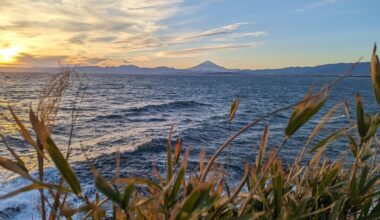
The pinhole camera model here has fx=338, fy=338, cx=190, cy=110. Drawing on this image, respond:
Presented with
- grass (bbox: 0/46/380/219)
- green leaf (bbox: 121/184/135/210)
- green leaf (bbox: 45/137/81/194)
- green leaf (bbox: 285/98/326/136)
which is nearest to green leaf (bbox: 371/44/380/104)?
grass (bbox: 0/46/380/219)

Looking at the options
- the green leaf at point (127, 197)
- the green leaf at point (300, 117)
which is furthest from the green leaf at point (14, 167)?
the green leaf at point (300, 117)

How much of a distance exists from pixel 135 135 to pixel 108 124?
4395 mm

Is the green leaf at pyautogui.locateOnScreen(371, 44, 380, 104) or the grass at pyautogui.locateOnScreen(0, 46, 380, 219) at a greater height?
the green leaf at pyautogui.locateOnScreen(371, 44, 380, 104)

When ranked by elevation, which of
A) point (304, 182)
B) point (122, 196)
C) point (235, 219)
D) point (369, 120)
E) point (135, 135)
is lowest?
point (135, 135)

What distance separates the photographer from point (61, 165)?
3.52 ft

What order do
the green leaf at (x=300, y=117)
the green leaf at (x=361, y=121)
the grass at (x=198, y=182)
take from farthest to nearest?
the green leaf at (x=361, y=121)
the green leaf at (x=300, y=117)
the grass at (x=198, y=182)

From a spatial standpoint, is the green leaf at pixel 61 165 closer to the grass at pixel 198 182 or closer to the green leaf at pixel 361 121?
the grass at pixel 198 182

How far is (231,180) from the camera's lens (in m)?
10.1

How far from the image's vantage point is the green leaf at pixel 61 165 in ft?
3.48

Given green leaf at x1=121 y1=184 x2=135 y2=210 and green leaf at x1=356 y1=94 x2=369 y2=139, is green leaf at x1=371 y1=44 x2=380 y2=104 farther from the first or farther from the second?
green leaf at x1=121 y1=184 x2=135 y2=210

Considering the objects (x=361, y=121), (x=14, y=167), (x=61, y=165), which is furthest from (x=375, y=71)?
(x=14, y=167)

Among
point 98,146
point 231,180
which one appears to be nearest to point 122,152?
point 98,146

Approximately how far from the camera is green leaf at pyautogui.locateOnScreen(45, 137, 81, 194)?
1.06 metres

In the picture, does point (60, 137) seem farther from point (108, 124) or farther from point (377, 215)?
point (377, 215)
